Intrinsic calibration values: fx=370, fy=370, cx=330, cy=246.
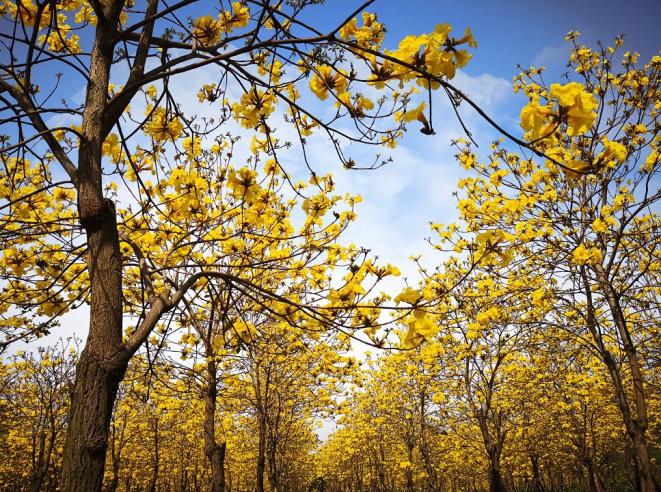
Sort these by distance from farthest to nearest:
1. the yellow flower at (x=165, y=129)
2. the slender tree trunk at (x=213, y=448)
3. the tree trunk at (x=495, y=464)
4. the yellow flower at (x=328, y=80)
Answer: the tree trunk at (x=495, y=464)
the slender tree trunk at (x=213, y=448)
the yellow flower at (x=165, y=129)
the yellow flower at (x=328, y=80)

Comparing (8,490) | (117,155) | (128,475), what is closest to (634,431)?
(117,155)

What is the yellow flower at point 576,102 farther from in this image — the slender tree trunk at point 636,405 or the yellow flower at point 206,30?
the slender tree trunk at point 636,405

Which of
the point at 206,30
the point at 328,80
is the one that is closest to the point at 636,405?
the point at 328,80

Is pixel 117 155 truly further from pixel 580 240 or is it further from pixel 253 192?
pixel 580 240

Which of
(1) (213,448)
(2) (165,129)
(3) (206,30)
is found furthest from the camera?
(1) (213,448)

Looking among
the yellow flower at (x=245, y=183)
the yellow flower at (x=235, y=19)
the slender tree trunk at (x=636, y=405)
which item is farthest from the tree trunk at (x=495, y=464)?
the yellow flower at (x=235, y=19)

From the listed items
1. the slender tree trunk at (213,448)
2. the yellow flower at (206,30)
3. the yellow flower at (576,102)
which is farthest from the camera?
the slender tree trunk at (213,448)

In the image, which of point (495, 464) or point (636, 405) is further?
point (495, 464)

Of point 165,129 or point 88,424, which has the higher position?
point 165,129

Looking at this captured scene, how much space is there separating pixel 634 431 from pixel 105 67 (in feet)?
24.0

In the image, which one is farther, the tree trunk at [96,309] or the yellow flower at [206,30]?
the yellow flower at [206,30]

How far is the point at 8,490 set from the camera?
1945 centimetres

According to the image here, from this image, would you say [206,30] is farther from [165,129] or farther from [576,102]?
[576,102]

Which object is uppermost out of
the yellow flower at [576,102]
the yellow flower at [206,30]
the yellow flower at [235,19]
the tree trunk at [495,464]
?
the yellow flower at [235,19]
